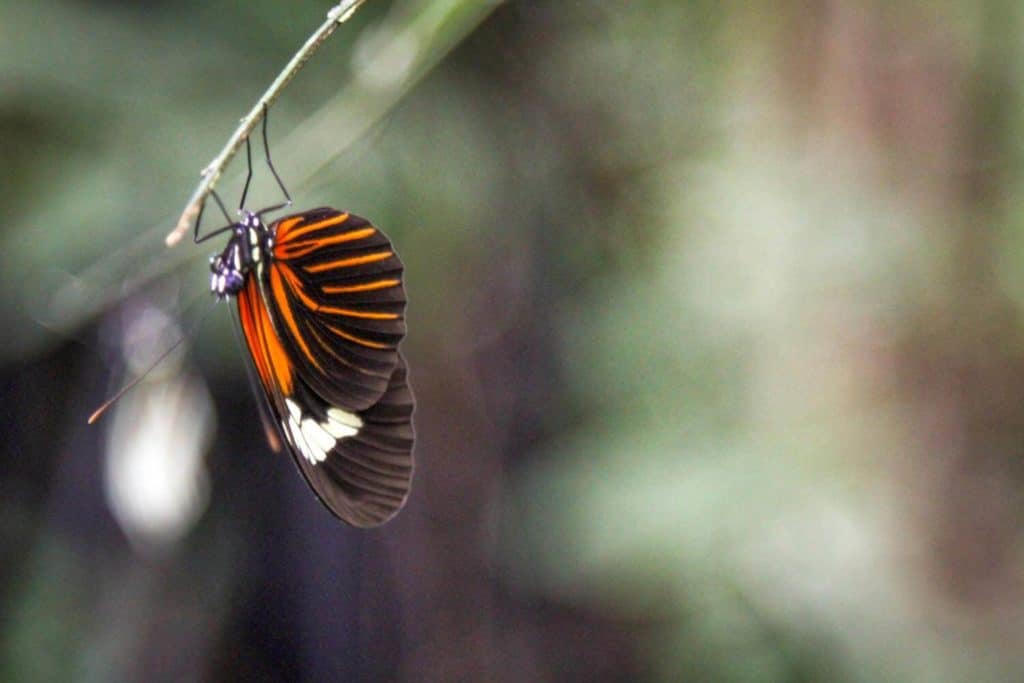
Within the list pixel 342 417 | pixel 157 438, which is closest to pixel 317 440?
pixel 342 417

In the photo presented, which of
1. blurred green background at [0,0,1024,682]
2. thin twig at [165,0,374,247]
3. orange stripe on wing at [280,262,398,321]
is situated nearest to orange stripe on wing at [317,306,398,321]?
orange stripe on wing at [280,262,398,321]

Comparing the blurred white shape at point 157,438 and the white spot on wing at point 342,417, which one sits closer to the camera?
the white spot on wing at point 342,417

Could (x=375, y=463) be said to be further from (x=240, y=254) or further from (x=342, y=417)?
(x=240, y=254)

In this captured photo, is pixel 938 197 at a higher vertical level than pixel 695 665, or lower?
higher

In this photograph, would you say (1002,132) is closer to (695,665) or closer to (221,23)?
(695,665)

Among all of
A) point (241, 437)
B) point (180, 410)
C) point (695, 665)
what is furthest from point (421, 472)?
point (180, 410)

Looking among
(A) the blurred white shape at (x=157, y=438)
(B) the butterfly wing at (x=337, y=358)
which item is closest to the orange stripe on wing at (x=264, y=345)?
(B) the butterfly wing at (x=337, y=358)

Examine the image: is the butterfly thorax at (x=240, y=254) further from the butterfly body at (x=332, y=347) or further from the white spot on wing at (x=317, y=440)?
the white spot on wing at (x=317, y=440)
